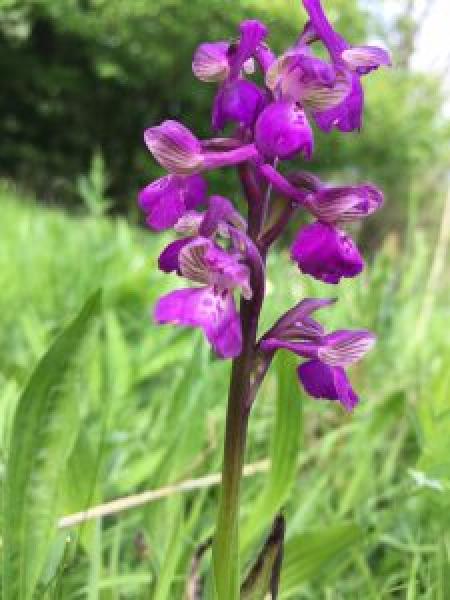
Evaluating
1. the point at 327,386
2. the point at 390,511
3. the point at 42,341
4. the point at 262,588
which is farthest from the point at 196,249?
the point at 42,341

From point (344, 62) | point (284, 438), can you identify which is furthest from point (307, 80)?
point (284, 438)

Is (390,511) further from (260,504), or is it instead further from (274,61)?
(274,61)

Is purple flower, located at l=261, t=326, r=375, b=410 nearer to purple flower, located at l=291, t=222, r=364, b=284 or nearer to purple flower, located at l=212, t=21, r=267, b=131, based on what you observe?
purple flower, located at l=291, t=222, r=364, b=284

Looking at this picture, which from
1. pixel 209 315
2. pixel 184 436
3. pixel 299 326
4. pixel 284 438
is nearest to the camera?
pixel 209 315

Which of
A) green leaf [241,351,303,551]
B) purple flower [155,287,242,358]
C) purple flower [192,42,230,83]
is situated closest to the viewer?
purple flower [155,287,242,358]

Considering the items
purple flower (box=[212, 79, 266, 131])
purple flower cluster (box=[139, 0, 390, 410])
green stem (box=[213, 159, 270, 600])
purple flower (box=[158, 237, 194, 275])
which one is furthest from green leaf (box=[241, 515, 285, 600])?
purple flower (box=[212, 79, 266, 131])

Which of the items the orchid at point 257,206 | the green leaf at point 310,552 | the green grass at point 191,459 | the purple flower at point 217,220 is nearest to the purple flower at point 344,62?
the orchid at point 257,206

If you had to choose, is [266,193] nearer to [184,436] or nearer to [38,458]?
[38,458]
